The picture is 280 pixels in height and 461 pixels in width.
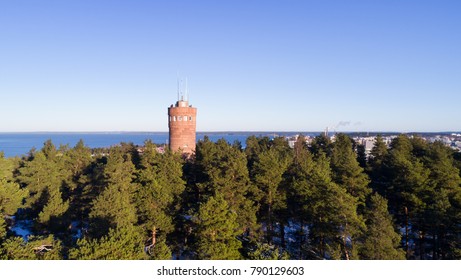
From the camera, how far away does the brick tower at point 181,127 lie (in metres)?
33.7

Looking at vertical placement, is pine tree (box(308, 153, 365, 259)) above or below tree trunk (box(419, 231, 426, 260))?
above

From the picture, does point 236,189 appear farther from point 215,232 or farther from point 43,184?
point 43,184

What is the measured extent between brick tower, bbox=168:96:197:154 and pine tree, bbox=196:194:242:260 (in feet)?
67.6

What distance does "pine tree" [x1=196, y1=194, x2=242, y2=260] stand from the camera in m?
12.2

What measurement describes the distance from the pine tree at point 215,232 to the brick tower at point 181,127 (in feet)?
67.6

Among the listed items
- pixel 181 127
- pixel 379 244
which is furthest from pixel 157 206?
pixel 181 127

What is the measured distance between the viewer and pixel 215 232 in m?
13.0

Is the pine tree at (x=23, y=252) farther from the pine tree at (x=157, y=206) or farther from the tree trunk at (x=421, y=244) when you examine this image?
the tree trunk at (x=421, y=244)

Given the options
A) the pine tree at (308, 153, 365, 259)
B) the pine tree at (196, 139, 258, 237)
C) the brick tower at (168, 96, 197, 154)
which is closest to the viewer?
the pine tree at (308, 153, 365, 259)

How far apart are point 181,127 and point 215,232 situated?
21917 millimetres

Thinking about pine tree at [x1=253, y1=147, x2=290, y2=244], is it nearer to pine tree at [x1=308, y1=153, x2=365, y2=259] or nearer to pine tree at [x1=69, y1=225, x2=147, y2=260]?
pine tree at [x1=308, y1=153, x2=365, y2=259]

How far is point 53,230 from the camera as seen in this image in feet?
55.7

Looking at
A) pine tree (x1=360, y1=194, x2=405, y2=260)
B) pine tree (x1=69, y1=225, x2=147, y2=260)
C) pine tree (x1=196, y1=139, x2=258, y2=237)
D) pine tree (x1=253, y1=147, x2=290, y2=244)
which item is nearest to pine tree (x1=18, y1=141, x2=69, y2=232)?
pine tree (x1=196, y1=139, x2=258, y2=237)
